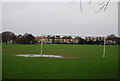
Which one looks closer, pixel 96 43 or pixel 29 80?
pixel 29 80

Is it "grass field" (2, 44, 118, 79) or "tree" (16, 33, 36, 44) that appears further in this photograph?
"tree" (16, 33, 36, 44)

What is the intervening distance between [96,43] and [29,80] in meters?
53.8

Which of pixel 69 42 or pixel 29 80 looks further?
pixel 69 42

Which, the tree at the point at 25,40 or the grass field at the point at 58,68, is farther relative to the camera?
the tree at the point at 25,40

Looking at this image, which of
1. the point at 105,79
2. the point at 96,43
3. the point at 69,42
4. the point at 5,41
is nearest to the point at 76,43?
the point at 69,42

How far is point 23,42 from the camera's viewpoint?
57906 mm

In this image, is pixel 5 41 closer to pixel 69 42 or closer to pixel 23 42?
pixel 23 42

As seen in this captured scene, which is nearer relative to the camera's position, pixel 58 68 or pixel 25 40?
pixel 58 68

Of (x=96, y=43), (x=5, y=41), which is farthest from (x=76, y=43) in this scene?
(x=5, y=41)

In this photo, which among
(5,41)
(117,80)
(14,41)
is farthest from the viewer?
(14,41)

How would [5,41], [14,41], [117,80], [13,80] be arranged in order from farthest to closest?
[14,41], [5,41], [117,80], [13,80]

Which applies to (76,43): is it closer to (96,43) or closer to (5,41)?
(96,43)

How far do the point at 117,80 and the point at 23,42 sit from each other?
167ft

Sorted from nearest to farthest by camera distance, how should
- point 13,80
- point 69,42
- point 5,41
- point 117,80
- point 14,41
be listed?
point 13,80, point 117,80, point 5,41, point 14,41, point 69,42
